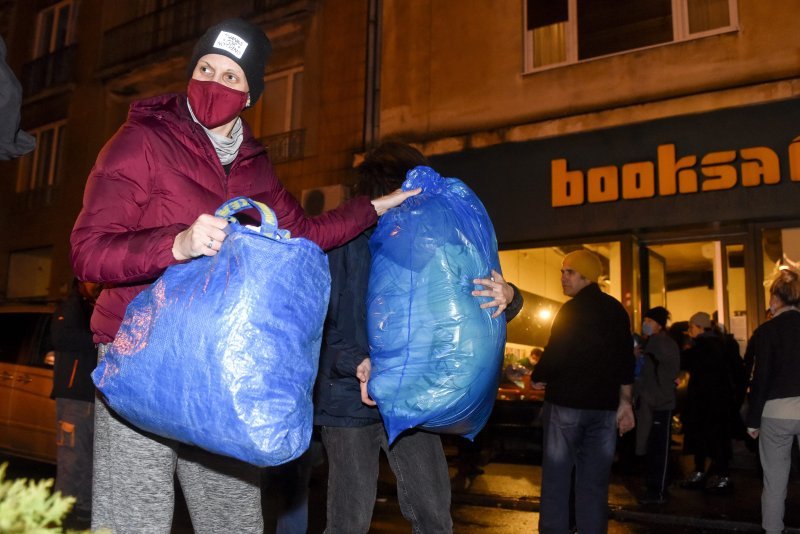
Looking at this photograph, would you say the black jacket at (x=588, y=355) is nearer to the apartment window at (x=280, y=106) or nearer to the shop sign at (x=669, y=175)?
the shop sign at (x=669, y=175)

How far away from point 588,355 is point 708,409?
4.08m

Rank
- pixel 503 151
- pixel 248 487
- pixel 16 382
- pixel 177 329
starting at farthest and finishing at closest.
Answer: pixel 503 151 < pixel 16 382 < pixel 248 487 < pixel 177 329

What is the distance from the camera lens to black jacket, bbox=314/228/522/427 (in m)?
2.96

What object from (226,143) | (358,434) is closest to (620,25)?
(358,434)

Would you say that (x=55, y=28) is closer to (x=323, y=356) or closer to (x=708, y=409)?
(x=708, y=409)

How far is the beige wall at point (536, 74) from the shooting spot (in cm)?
966

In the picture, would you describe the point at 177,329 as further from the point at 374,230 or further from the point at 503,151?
the point at 503,151

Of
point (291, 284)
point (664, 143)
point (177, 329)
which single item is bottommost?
point (177, 329)

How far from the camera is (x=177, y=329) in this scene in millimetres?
1764

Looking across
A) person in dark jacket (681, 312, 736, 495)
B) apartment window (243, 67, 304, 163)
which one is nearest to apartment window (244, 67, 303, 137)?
apartment window (243, 67, 304, 163)

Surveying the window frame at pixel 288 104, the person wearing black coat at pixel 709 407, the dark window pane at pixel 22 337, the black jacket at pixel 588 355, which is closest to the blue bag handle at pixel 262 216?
the black jacket at pixel 588 355

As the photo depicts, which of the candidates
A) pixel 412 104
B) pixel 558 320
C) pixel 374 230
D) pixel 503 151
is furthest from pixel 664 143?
pixel 374 230

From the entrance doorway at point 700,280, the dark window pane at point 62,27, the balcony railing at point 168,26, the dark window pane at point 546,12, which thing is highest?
the dark window pane at point 62,27

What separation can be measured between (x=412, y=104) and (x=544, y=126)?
2.58 m
